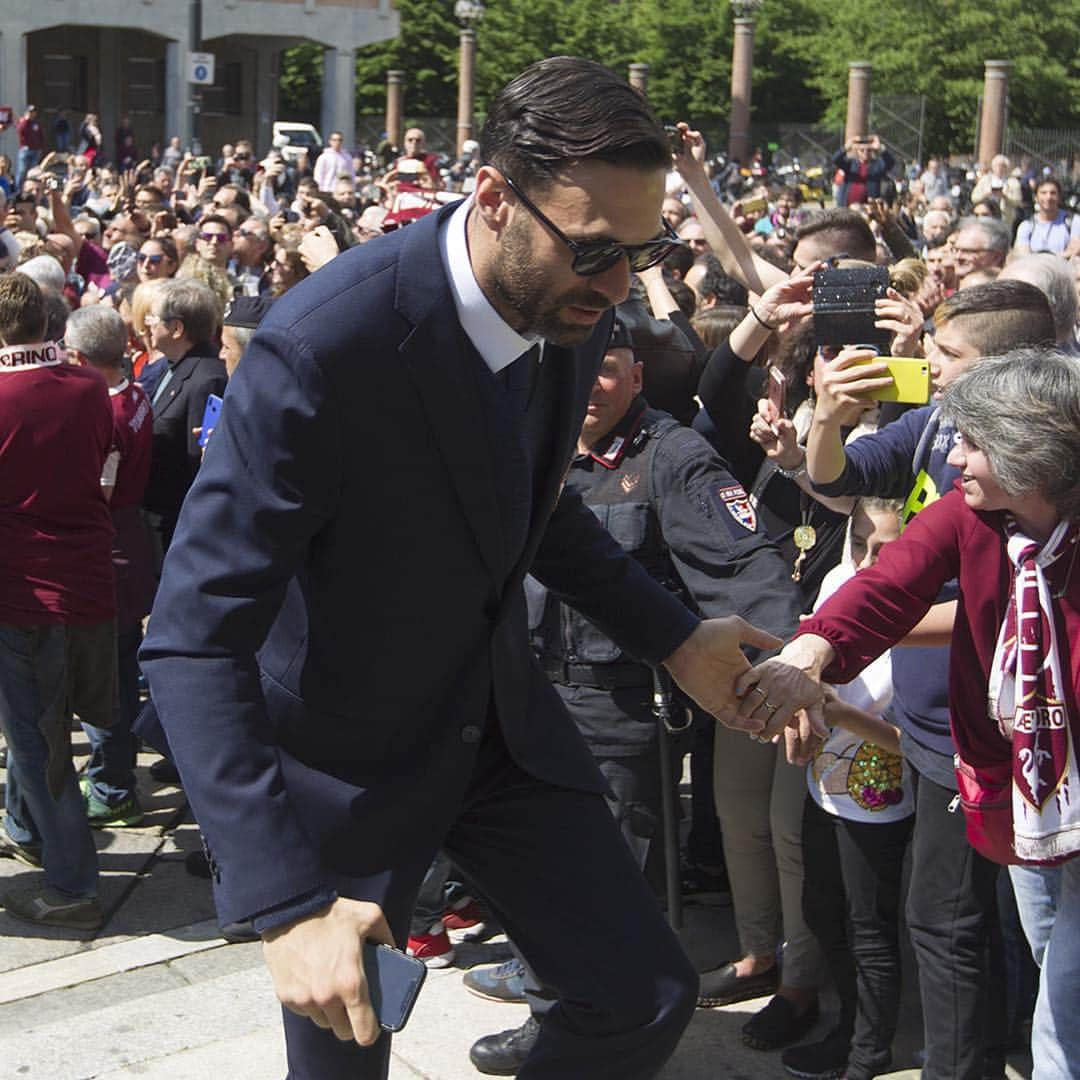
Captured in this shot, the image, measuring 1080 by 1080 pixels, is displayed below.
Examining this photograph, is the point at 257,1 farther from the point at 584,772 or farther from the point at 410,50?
the point at 584,772

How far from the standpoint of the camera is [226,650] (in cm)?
251

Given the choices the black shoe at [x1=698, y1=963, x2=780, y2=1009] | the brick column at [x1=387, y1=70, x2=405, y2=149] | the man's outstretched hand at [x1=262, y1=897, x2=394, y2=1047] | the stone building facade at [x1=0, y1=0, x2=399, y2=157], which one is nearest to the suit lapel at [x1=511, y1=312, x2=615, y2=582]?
the man's outstretched hand at [x1=262, y1=897, x2=394, y2=1047]

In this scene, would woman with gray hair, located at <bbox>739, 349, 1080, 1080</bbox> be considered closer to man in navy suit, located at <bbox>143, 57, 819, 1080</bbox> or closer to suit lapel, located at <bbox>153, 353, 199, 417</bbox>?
man in navy suit, located at <bbox>143, 57, 819, 1080</bbox>

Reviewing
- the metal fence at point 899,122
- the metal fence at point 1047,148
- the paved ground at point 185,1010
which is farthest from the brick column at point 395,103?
the paved ground at point 185,1010

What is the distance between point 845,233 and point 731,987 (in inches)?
110

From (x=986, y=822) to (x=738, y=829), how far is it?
1.37 metres

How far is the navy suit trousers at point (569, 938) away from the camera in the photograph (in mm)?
2850

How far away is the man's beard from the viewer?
2.64 metres

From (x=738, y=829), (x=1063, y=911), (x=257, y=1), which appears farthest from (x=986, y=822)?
(x=257, y=1)

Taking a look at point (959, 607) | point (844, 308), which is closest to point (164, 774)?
point (844, 308)

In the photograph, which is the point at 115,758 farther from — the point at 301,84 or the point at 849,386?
the point at 301,84

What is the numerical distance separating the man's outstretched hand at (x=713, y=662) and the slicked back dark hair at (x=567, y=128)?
3.27 ft

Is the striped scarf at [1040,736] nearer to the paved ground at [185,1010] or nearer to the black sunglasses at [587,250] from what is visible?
the black sunglasses at [587,250]

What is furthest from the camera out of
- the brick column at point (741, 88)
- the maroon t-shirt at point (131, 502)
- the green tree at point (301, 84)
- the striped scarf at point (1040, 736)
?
the green tree at point (301, 84)
